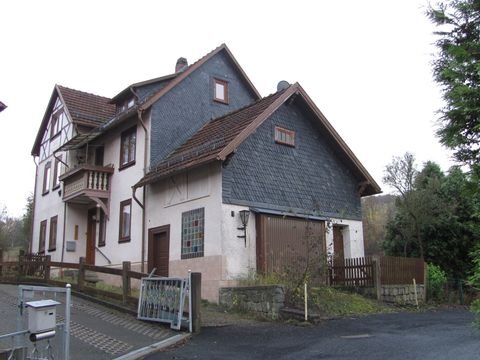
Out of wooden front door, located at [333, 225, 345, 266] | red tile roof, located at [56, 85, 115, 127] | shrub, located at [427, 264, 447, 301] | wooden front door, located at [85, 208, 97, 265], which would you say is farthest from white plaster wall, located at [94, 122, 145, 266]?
shrub, located at [427, 264, 447, 301]

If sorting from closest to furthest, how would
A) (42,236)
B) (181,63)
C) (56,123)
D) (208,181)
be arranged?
(208,181), (181,63), (42,236), (56,123)

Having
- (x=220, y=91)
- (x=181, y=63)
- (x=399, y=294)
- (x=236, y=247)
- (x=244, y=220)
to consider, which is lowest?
(x=399, y=294)

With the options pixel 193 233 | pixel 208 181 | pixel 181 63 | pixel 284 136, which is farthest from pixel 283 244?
pixel 181 63

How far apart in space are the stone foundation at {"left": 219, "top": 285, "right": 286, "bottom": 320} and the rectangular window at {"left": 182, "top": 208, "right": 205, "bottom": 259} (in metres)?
2.11

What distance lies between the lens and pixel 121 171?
2242 centimetres

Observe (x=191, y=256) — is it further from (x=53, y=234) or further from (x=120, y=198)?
(x=53, y=234)

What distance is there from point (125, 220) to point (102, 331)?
1008 centimetres

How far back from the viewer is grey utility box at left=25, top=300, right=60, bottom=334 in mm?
7488

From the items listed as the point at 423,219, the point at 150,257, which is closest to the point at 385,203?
the point at 423,219

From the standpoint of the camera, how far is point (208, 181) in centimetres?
1748

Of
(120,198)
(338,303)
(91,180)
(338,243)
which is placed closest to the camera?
(338,303)

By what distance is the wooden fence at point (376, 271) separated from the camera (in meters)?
17.9

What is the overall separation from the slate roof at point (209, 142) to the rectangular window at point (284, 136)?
47.4 inches

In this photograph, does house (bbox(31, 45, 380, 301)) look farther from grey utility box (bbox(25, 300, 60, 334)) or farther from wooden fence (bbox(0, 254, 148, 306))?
grey utility box (bbox(25, 300, 60, 334))
